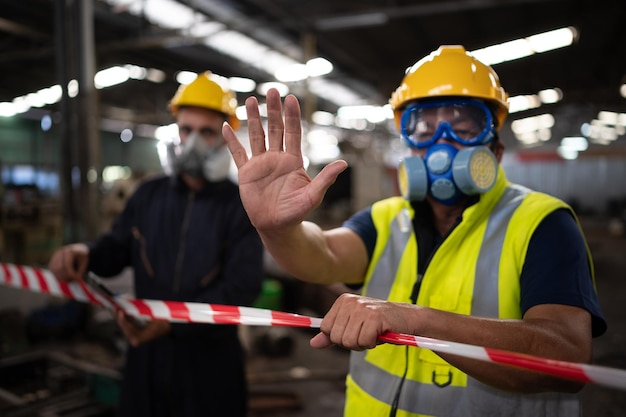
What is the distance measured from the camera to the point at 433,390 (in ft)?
4.89

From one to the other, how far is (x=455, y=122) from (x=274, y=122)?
0.77 m

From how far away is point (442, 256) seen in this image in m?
1.60

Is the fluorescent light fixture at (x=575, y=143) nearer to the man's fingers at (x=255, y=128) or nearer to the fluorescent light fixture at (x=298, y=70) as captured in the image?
the fluorescent light fixture at (x=298, y=70)

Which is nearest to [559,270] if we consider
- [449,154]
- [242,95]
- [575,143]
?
[449,154]

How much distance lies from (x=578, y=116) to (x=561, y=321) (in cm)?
2283

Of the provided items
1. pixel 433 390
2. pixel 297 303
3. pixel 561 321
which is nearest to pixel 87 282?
pixel 433 390

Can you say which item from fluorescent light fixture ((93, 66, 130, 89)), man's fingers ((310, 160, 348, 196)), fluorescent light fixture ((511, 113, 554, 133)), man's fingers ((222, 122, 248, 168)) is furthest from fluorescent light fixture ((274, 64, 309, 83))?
fluorescent light fixture ((511, 113, 554, 133))

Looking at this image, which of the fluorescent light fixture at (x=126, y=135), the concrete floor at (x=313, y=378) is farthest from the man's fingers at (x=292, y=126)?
the fluorescent light fixture at (x=126, y=135)

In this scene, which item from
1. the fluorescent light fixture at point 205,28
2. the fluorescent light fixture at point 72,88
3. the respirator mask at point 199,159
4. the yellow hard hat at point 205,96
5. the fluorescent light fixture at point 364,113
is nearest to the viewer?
the respirator mask at point 199,159

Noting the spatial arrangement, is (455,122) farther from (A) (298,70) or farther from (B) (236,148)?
(A) (298,70)

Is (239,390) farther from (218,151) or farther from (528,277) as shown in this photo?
(528,277)

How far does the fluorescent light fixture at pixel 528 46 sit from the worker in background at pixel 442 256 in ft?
29.2

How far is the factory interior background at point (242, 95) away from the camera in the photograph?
495 cm

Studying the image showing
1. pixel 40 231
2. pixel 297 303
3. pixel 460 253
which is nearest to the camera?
pixel 460 253
